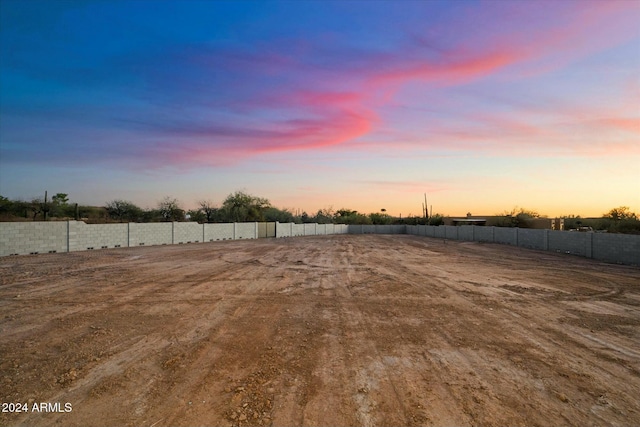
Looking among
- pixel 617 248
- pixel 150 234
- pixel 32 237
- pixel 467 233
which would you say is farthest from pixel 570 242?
pixel 32 237

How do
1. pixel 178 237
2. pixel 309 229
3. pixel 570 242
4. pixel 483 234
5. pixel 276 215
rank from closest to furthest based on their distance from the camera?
pixel 570 242 → pixel 178 237 → pixel 483 234 → pixel 309 229 → pixel 276 215

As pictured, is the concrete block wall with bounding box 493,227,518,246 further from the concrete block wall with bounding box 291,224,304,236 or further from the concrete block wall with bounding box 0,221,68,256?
the concrete block wall with bounding box 0,221,68,256

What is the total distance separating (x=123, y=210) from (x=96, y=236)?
29.2 metres

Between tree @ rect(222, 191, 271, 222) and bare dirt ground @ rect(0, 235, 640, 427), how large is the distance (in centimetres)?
5044

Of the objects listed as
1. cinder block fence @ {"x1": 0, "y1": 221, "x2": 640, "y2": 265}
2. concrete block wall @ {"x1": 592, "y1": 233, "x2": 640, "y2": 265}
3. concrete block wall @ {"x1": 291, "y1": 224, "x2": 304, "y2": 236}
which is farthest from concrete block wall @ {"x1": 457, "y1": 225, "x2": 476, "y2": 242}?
concrete block wall @ {"x1": 291, "y1": 224, "x2": 304, "y2": 236}

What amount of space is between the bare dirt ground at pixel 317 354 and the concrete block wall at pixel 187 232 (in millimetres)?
20772

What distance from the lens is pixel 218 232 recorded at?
1473 inches

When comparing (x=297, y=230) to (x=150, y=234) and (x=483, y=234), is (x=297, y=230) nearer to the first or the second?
(x=483, y=234)

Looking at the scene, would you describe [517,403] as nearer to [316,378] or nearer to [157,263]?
[316,378]

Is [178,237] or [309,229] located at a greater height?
[178,237]

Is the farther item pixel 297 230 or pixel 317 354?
pixel 297 230

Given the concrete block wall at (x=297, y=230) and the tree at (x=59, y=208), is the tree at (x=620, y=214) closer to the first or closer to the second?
the concrete block wall at (x=297, y=230)

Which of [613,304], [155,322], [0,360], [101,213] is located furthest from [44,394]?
[101,213]

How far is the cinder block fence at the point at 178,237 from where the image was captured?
1961 cm
